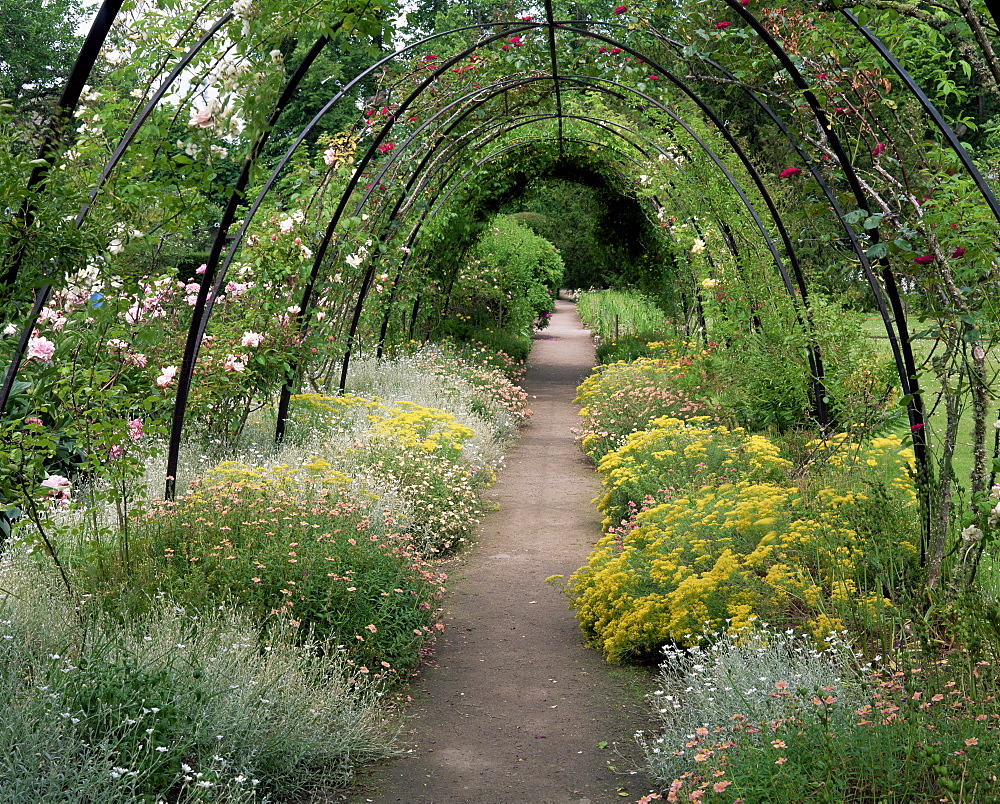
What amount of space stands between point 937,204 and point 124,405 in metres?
3.66

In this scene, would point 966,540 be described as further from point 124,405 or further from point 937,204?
point 124,405

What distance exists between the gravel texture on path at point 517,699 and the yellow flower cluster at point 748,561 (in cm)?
30

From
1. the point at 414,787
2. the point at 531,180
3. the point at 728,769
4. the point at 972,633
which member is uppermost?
the point at 531,180

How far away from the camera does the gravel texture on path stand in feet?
11.1

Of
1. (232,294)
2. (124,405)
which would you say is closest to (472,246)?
(232,294)

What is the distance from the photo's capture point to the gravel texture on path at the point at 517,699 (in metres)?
3.40

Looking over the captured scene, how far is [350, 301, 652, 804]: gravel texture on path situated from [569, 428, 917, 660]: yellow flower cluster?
0.30 m

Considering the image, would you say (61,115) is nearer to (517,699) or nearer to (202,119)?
(202,119)

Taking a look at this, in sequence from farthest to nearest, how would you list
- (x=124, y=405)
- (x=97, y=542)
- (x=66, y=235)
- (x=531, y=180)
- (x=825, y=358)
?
(x=531, y=180)
(x=825, y=358)
(x=124, y=405)
(x=97, y=542)
(x=66, y=235)

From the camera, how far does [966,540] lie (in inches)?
149

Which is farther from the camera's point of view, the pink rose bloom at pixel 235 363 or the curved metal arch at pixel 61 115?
the pink rose bloom at pixel 235 363

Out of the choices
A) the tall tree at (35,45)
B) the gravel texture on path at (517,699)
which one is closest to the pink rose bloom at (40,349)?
the gravel texture on path at (517,699)

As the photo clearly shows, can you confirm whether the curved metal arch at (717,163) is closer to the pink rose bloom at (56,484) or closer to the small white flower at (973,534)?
the small white flower at (973,534)

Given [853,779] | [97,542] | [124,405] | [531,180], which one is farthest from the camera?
[531,180]
